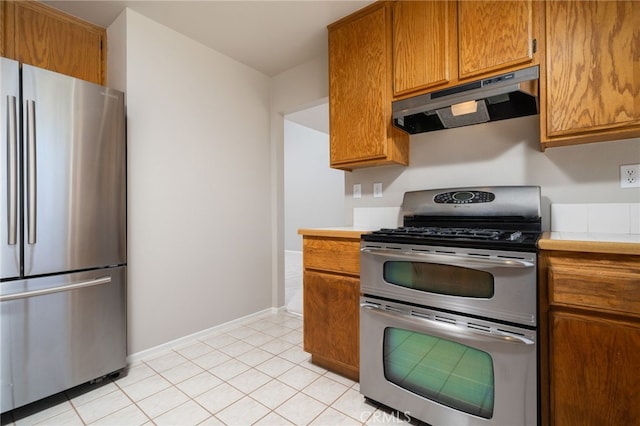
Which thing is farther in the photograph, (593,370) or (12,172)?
(12,172)

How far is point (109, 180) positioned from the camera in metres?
1.84

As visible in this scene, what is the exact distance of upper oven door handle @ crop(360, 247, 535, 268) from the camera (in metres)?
1.17

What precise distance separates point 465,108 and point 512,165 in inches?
18.0

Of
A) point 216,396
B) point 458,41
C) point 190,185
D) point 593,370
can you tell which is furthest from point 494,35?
point 216,396

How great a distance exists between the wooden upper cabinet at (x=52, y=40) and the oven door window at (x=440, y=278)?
2637 millimetres

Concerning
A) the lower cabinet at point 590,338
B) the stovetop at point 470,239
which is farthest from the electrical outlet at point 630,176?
the lower cabinet at point 590,338

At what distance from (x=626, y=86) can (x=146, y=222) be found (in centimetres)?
285

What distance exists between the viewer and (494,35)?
1563 mm

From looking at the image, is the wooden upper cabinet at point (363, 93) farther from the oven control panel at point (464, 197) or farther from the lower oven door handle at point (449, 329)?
the lower oven door handle at point (449, 329)

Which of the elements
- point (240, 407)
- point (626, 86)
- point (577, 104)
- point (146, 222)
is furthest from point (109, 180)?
point (626, 86)

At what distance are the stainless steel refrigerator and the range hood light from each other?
6.81 feet

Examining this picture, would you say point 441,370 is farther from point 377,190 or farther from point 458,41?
point 458,41

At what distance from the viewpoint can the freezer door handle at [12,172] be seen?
1.48 meters

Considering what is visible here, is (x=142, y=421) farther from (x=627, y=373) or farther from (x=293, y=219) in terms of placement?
(x=293, y=219)
